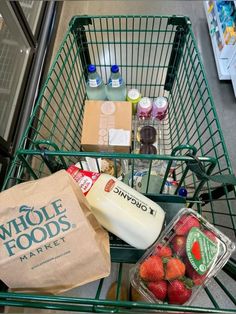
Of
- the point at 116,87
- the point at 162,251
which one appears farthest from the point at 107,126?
the point at 162,251

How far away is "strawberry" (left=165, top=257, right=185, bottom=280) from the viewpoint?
61 cm

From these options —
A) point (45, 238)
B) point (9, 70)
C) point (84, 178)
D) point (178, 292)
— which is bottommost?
point (178, 292)

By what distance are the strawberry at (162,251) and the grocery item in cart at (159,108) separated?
0.68m

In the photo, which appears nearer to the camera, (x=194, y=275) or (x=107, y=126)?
(x=194, y=275)

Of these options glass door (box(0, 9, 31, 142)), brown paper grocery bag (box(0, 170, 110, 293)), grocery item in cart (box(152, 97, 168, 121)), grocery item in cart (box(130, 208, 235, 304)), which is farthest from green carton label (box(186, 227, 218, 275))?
glass door (box(0, 9, 31, 142))

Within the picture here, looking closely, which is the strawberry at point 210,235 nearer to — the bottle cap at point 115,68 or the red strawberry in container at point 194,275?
the red strawberry in container at point 194,275

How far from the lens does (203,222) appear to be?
700 mm

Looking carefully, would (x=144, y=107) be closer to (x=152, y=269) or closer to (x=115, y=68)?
(x=115, y=68)

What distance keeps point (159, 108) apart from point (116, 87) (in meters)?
0.22

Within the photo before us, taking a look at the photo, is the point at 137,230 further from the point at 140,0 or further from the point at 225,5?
the point at 140,0

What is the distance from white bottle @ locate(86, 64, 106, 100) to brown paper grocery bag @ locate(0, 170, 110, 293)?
0.62m

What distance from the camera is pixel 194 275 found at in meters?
0.62

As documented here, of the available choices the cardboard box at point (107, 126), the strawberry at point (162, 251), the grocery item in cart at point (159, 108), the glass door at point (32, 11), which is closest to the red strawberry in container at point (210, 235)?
the strawberry at point (162, 251)

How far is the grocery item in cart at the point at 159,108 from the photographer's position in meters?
1.17
